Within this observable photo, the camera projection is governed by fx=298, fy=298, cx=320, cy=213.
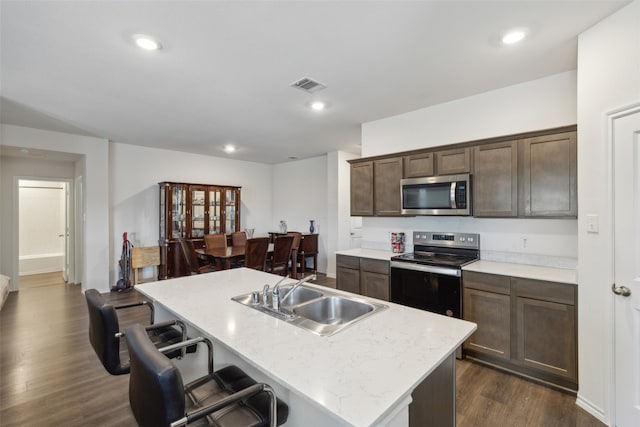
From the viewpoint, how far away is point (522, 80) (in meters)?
2.87

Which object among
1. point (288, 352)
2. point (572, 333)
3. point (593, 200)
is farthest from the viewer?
point (572, 333)

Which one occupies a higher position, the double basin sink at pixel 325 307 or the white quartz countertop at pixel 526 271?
the white quartz countertop at pixel 526 271

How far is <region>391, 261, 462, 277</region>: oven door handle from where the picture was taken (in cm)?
278

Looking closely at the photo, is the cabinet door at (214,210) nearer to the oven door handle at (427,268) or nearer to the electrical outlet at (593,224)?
the oven door handle at (427,268)

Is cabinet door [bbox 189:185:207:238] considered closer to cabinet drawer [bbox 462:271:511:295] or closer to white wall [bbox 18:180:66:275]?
white wall [bbox 18:180:66:275]

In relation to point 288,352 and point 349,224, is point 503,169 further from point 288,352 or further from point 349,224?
point 349,224

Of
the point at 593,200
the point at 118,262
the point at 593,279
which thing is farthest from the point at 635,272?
the point at 118,262

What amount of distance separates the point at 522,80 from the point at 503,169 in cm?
89

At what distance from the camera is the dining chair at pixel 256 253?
4352 millimetres

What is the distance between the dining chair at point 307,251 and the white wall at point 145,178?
2.29m

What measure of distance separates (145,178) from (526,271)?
6207 mm

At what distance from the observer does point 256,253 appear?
176 inches

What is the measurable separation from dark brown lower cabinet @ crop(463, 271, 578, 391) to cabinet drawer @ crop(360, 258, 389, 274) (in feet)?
2.80

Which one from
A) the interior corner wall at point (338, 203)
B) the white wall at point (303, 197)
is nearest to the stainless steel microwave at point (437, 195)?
the interior corner wall at point (338, 203)
